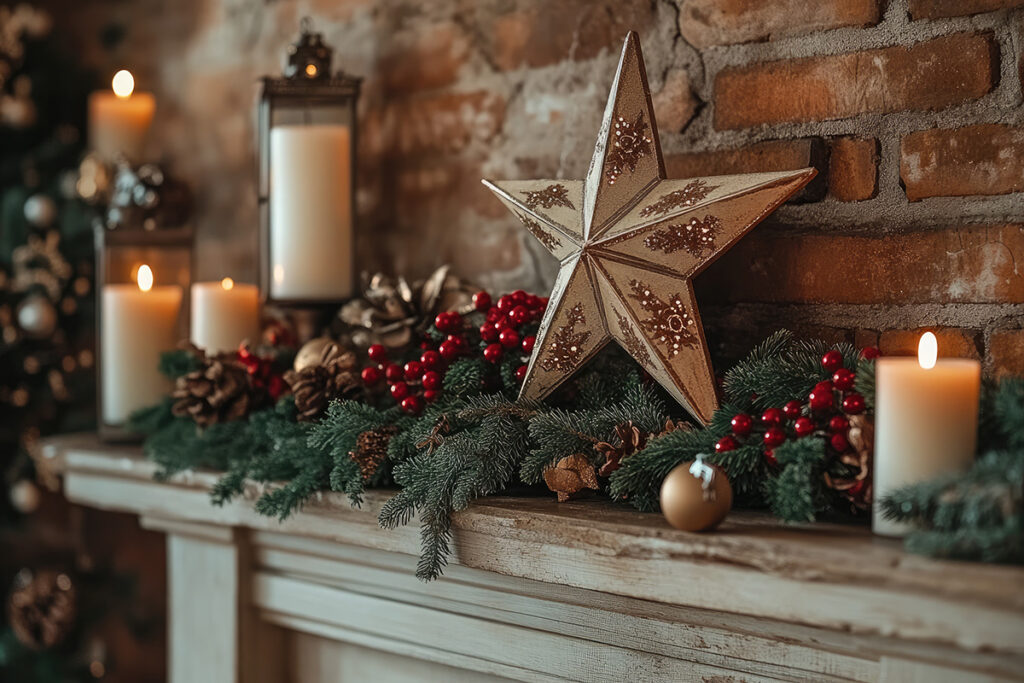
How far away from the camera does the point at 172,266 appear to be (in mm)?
1385

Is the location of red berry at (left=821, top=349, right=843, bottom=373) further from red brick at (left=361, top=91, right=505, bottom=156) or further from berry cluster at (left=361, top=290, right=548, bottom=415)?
red brick at (left=361, top=91, right=505, bottom=156)

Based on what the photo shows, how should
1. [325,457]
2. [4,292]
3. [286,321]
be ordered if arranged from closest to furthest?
1. [325,457]
2. [286,321]
3. [4,292]

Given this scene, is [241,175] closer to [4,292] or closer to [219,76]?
[219,76]

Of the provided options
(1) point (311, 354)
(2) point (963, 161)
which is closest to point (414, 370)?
(1) point (311, 354)

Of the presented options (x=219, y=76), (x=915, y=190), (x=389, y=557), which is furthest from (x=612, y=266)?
(x=219, y=76)

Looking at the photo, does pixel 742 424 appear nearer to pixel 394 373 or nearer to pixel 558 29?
pixel 394 373

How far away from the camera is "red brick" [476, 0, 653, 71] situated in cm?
108

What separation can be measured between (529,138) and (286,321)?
18.3 inches

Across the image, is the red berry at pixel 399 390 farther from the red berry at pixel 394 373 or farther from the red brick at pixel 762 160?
the red brick at pixel 762 160

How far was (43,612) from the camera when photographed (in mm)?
1591

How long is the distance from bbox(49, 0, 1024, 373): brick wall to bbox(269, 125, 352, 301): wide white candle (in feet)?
0.31

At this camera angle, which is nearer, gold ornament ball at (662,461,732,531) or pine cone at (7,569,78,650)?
gold ornament ball at (662,461,732,531)

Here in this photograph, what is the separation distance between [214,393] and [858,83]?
754 millimetres

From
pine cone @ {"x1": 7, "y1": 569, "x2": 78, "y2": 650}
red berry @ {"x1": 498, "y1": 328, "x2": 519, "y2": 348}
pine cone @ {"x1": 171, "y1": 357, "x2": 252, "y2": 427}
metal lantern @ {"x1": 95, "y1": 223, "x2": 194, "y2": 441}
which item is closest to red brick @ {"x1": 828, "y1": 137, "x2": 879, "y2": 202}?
red berry @ {"x1": 498, "y1": 328, "x2": 519, "y2": 348}
